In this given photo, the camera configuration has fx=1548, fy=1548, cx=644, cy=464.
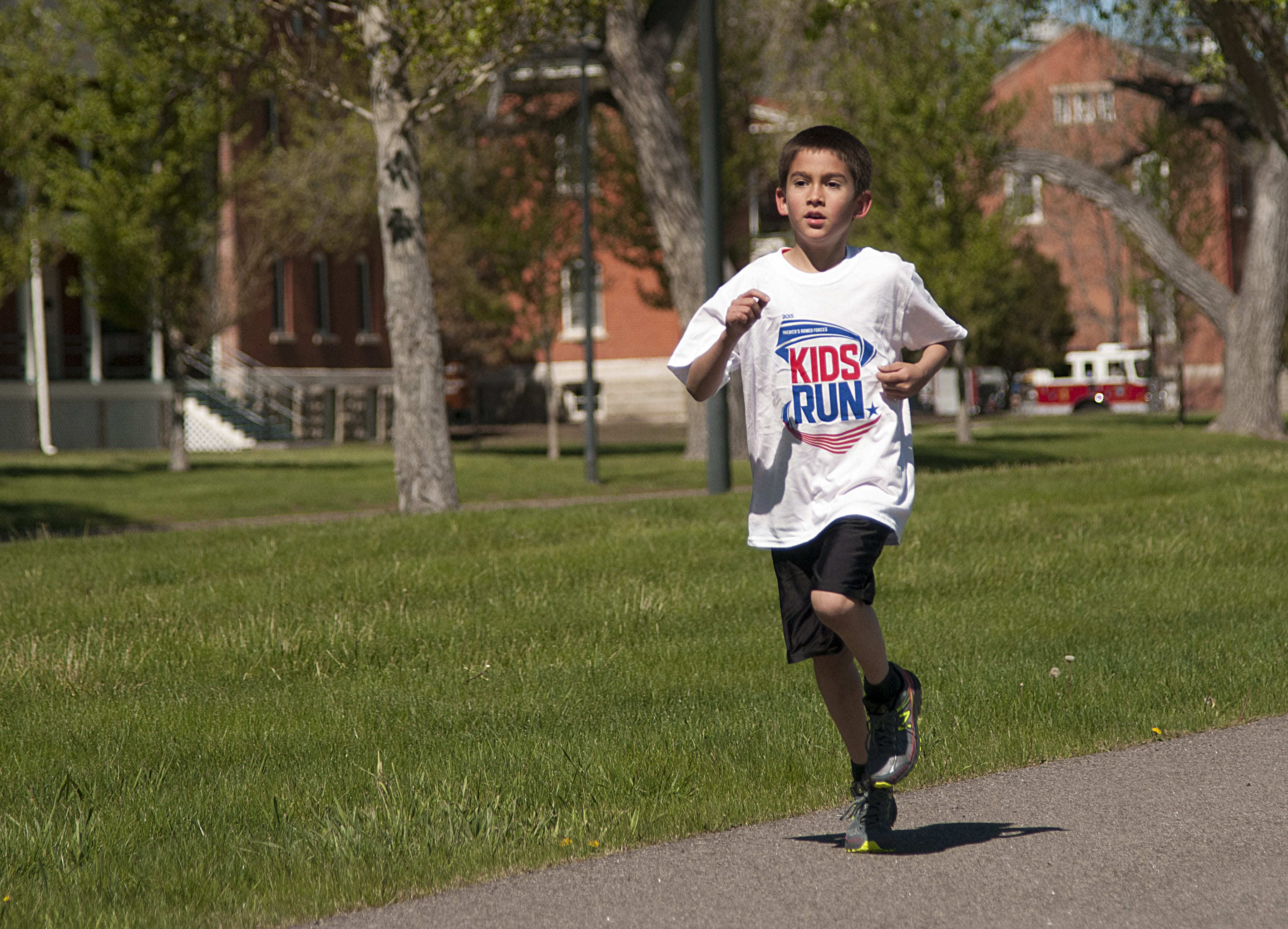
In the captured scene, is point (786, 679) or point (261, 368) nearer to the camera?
point (786, 679)

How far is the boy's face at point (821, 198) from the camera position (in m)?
4.01

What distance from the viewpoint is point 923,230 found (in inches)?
1080

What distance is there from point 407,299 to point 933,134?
49.0 feet

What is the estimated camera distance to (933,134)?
27.0 metres

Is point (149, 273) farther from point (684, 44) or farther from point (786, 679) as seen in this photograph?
point (786, 679)

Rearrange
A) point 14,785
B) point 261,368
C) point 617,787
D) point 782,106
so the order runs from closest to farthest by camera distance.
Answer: point 617,787, point 14,785, point 782,106, point 261,368

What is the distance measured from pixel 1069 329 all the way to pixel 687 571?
1826 inches

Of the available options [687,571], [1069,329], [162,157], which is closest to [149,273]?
[162,157]

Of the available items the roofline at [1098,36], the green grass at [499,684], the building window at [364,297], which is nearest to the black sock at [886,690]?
the green grass at [499,684]

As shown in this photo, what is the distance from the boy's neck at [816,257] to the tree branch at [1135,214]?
2449 cm

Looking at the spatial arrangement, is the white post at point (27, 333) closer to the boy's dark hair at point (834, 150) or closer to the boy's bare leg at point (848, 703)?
the boy's dark hair at point (834, 150)

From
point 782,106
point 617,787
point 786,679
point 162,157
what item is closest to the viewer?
point 617,787

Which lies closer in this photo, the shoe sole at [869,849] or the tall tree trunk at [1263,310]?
the shoe sole at [869,849]

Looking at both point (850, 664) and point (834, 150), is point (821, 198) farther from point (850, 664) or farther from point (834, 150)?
point (850, 664)
